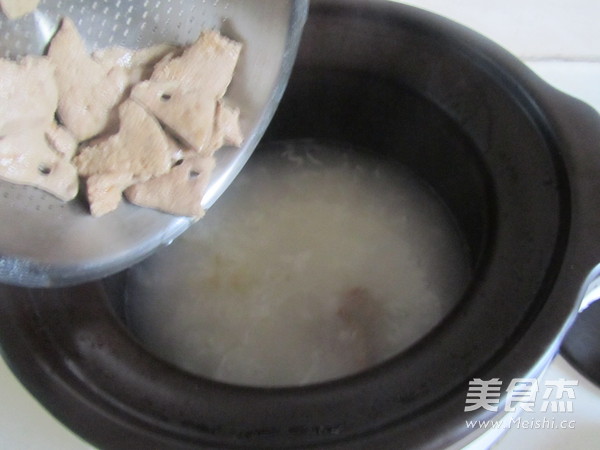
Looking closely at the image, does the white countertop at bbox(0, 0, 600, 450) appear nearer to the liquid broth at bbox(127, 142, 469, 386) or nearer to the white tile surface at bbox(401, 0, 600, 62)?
the white tile surface at bbox(401, 0, 600, 62)

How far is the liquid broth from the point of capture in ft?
2.47

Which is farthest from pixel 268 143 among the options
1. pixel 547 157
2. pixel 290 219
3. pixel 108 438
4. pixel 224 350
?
pixel 108 438

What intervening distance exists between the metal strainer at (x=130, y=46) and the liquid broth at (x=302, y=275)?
24 centimetres

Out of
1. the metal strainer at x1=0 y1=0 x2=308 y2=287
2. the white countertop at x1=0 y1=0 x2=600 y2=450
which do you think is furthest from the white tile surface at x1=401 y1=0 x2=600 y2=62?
the metal strainer at x1=0 y1=0 x2=308 y2=287

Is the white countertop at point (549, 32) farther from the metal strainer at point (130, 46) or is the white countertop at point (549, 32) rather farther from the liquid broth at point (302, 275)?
the metal strainer at point (130, 46)

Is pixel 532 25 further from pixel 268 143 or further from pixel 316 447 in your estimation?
pixel 316 447

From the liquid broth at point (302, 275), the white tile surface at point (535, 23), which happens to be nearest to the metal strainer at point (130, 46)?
the liquid broth at point (302, 275)

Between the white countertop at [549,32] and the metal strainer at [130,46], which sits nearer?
the metal strainer at [130,46]

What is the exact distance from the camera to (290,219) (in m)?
0.91

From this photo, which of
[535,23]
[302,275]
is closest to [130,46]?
[302,275]

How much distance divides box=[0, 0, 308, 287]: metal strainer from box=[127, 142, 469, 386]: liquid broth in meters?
0.24

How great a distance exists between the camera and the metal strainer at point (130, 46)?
20.0 inches

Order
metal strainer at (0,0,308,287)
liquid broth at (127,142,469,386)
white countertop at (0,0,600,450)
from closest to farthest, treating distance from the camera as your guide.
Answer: metal strainer at (0,0,308,287)
liquid broth at (127,142,469,386)
white countertop at (0,0,600,450)

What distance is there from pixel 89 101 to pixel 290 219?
1.37 ft
